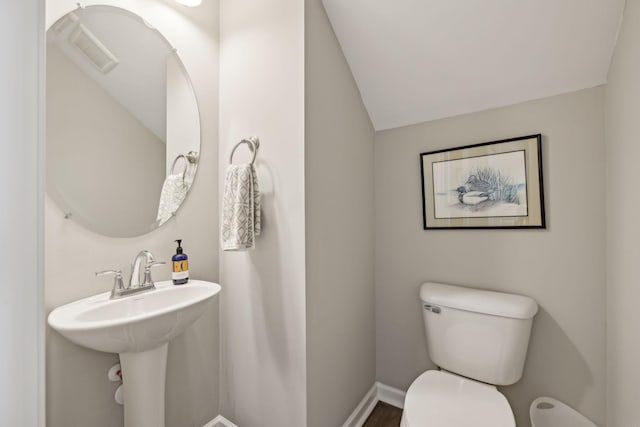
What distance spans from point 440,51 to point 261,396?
6.04 feet

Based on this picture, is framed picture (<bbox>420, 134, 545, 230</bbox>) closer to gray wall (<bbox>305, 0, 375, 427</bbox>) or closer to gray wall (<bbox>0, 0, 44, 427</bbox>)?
gray wall (<bbox>305, 0, 375, 427</bbox>)

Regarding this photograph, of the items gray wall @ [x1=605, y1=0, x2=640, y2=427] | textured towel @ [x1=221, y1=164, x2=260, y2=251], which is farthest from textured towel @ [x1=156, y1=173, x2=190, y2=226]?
gray wall @ [x1=605, y1=0, x2=640, y2=427]

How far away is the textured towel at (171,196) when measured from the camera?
126 cm

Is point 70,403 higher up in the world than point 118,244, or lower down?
lower down

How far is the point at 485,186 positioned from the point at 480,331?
0.71 m

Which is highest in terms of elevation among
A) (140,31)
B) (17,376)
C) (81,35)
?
(140,31)

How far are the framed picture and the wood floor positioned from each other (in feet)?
3.62

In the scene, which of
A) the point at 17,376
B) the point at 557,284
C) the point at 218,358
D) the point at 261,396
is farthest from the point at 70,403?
the point at 557,284

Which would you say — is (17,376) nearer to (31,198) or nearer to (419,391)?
(31,198)

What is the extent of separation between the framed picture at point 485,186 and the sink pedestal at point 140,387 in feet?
4.80

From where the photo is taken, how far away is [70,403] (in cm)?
100

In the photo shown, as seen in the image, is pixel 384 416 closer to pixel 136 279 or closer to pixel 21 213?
pixel 136 279

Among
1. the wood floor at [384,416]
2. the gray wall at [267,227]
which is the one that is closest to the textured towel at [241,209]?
the gray wall at [267,227]

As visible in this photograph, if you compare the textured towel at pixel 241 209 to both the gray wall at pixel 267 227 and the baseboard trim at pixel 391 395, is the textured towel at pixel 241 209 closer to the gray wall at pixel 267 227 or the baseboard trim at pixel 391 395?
the gray wall at pixel 267 227
